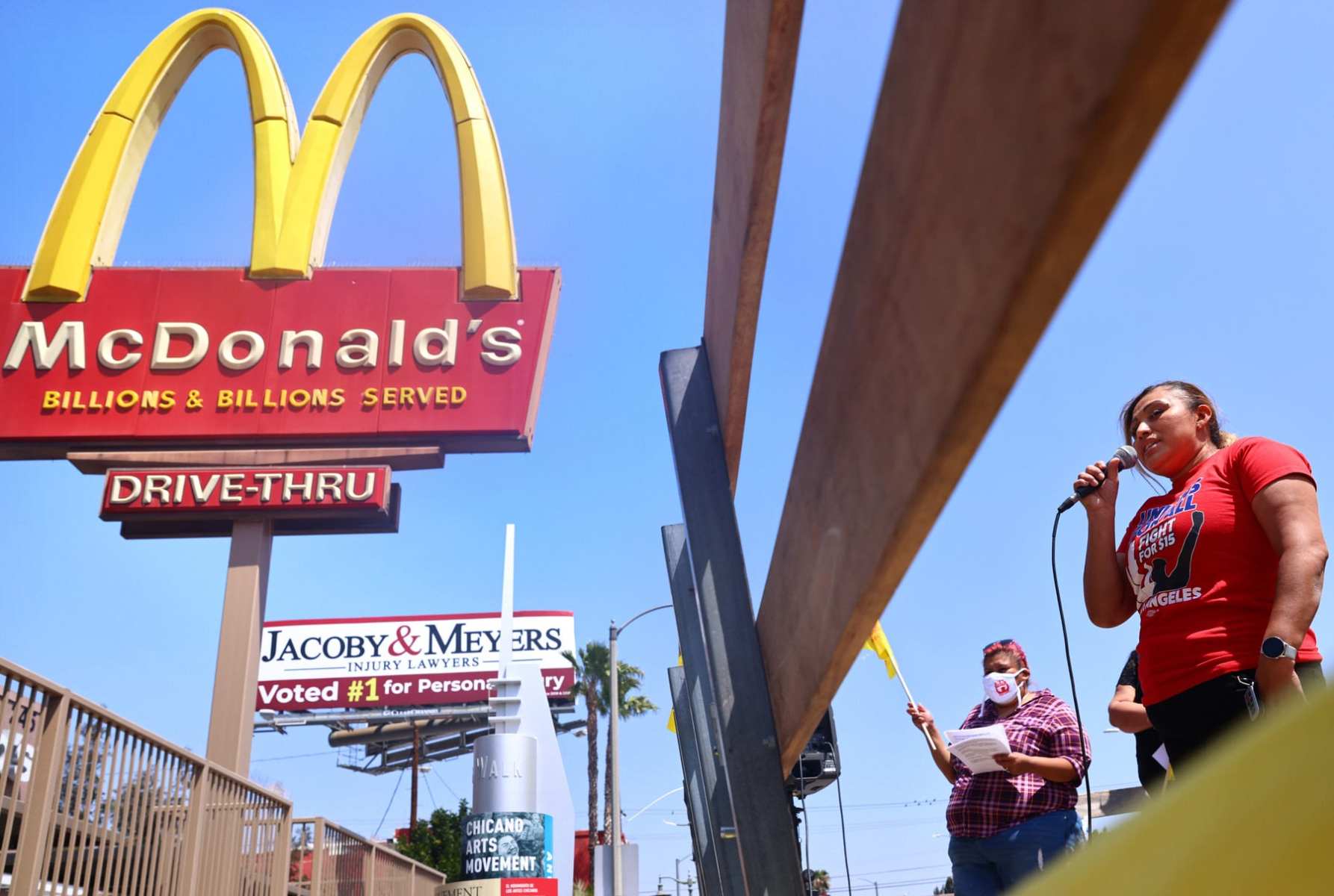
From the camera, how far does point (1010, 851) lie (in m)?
3.02

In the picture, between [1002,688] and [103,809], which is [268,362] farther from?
[1002,688]

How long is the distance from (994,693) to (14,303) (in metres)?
14.6

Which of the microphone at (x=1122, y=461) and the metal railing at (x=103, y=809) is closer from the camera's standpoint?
the microphone at (x=1122, y=461)

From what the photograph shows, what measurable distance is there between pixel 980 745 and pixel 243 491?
12723 millimetres

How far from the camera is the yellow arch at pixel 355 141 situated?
13.8 m

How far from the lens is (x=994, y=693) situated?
3.36 meters

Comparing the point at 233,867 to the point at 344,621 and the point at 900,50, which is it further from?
the point at 344,621

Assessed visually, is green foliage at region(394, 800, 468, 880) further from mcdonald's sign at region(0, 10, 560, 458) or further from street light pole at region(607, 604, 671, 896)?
mcdonald's sign at region(0, 10, 560, 458)

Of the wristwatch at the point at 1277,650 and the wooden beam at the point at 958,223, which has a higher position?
the wooden beam at the point at 958,223

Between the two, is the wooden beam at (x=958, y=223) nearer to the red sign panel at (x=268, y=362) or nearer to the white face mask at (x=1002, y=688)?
the white face mask at (x=1002, y=688)

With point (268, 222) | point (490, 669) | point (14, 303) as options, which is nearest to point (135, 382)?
point (14, 303)

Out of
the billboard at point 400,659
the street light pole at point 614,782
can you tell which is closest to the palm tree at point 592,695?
the billboard at point 400,659

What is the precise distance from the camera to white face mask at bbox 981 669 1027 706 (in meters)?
3.34

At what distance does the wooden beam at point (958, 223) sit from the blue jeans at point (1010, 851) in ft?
7.56
